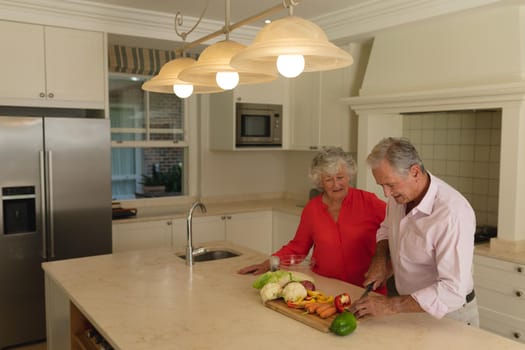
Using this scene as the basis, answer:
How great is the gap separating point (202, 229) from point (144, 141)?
1107mm

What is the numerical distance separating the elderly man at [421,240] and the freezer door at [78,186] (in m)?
2.50

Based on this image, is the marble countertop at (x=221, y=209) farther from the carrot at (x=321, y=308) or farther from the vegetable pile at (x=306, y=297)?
the carrot at (x=321, y=308)

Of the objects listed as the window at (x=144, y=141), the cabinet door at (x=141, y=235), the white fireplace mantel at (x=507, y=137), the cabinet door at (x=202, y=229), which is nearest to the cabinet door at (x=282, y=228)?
the cabinet door at (x=202, y=229)

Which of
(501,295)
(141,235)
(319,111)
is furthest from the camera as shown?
(319,111)

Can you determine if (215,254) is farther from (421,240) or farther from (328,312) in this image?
(421,240)

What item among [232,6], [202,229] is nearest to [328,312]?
[232,6]

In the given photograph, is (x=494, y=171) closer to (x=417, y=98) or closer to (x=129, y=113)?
(x=417, y=98)

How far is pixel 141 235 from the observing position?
14.6 ft

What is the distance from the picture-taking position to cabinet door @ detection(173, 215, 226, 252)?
15.2 ft

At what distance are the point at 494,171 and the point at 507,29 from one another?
1.11 metres

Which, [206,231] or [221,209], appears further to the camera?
[221,209]

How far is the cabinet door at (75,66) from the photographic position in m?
3.98

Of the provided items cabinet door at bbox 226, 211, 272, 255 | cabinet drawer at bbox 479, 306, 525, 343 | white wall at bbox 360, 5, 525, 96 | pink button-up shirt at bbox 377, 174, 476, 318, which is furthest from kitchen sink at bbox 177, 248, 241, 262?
white wall at bbox 360, 5, 525, 96

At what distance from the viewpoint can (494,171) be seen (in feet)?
12.9
